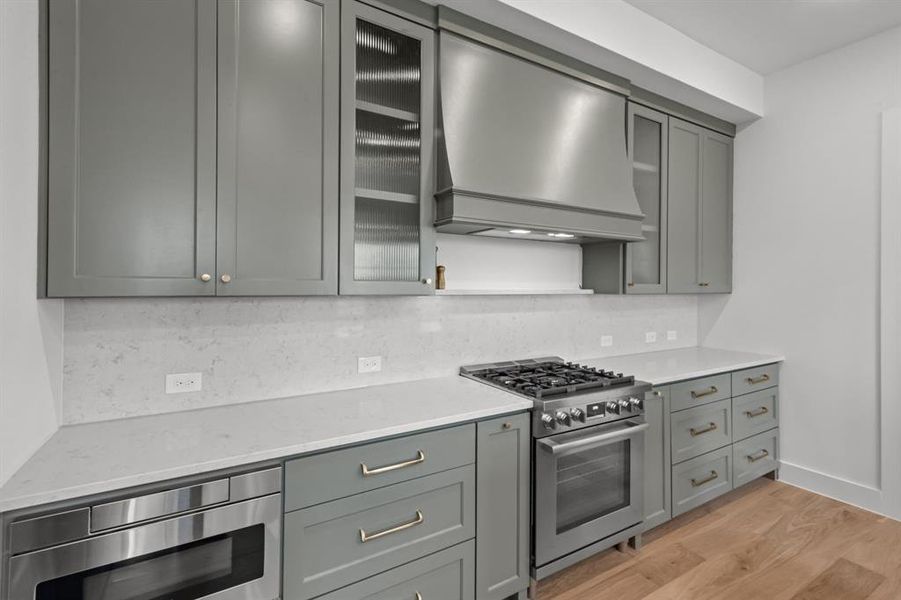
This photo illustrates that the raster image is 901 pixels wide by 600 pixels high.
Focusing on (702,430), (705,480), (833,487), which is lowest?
(833,487)

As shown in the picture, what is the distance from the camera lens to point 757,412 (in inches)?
127

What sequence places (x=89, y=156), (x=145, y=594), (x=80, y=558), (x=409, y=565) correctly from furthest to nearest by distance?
(x=409, y=565)
(x=89, y=156)
(x=145, y=594)
(x=80, y=558)

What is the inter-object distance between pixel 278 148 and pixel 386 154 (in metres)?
0.50

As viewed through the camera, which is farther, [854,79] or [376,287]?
[854,79]

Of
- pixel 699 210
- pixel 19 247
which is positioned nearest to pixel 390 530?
pixel 19 247

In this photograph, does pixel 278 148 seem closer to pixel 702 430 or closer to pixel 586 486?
pixel 586 486

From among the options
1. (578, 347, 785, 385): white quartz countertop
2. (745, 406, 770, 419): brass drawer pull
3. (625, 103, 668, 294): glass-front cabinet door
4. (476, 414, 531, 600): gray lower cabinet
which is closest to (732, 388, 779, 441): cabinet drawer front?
(745, 406, 770, 419): brass drawer pull

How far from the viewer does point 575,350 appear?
10.4 ft

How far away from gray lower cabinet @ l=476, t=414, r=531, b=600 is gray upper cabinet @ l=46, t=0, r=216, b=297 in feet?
4.26

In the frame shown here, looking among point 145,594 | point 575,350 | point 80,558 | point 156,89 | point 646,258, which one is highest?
point 156,89

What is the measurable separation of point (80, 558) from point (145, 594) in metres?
0.22

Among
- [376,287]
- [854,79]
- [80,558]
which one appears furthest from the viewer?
[854,79]

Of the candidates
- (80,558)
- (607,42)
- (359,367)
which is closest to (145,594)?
(80,558)

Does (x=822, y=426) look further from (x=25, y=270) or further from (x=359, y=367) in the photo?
(x=25, y=270)
